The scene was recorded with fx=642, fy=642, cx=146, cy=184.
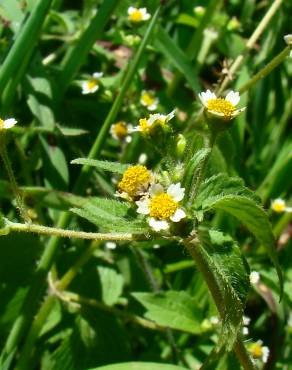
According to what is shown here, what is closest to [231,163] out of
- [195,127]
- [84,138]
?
[195,127]

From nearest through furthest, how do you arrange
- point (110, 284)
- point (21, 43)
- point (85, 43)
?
point (21, 43) → point (110, 284) → point (85, 43)

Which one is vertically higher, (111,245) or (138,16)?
(138,16)

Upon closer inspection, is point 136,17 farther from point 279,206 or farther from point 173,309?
point 173,309

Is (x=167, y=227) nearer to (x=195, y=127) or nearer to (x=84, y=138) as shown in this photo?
(x=195, y=127)

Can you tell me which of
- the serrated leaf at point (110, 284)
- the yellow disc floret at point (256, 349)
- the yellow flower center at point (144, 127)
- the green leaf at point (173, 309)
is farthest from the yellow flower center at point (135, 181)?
the yellow disc floret at point (256, 349)

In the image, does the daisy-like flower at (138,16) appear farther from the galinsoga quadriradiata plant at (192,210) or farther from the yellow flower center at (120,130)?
the galinsoga quadriradiata plant at (192,210)

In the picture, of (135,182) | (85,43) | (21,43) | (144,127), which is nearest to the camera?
(135,182)

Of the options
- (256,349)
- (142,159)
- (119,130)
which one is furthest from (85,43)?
(256,349)
